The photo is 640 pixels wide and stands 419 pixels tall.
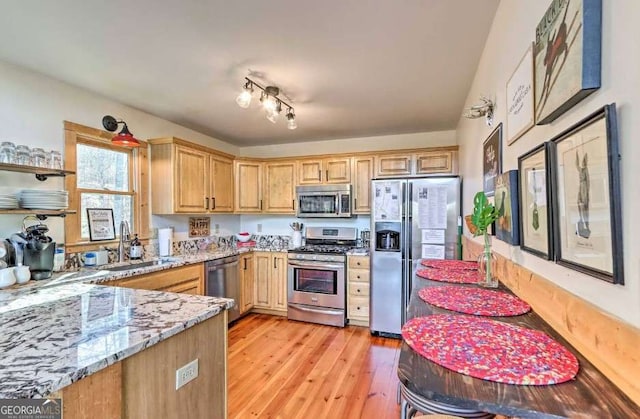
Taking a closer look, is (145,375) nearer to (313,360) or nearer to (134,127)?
(313,360)

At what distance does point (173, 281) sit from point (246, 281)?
124 centimetres

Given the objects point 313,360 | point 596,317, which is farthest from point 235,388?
point 596,317

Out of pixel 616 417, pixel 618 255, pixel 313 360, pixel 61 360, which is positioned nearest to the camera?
pixel 616 417

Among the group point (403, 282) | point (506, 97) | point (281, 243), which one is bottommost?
point (403, 282)

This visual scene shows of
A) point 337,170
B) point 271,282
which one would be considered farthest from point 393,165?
point 271,282

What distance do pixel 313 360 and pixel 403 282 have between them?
1.28 meters

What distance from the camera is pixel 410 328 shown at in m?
0.97

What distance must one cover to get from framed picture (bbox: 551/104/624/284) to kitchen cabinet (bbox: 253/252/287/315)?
338 cm

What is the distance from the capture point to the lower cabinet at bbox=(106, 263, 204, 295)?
2.49 m

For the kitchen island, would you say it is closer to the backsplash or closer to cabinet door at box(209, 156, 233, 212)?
the backsplash

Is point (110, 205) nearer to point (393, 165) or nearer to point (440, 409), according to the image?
point (393, 165)

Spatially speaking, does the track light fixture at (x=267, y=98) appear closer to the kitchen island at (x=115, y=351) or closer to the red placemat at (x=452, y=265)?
the kitchen island at (x=115, y=351)

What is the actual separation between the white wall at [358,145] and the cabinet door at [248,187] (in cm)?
54

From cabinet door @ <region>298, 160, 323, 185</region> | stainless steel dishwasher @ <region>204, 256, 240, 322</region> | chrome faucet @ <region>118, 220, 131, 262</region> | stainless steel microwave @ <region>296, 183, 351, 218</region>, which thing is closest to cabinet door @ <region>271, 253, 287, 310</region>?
stainless steel dishwasher @ <region>204, 256, 240, 322</region>
